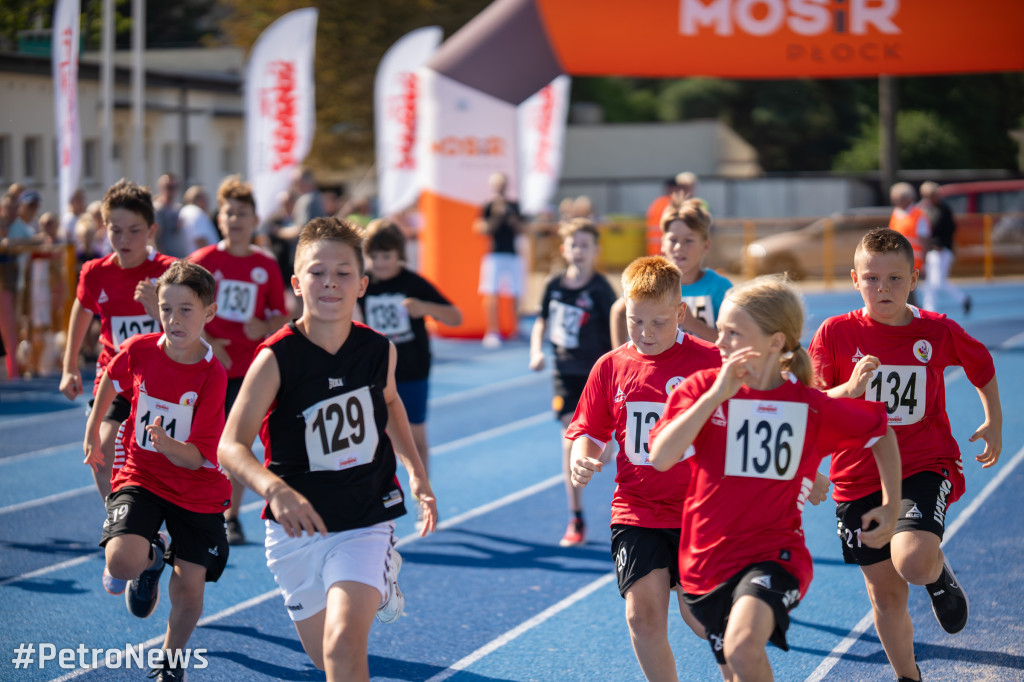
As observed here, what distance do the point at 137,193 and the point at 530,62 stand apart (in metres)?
3.95

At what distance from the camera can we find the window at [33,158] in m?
22.5

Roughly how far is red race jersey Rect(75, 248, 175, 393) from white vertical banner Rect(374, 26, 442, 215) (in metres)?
11.5

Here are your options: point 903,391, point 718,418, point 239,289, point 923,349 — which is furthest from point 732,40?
point 718,418

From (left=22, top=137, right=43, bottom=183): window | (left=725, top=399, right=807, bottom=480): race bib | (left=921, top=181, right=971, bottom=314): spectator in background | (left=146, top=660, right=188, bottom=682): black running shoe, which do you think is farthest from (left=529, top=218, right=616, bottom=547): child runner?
(left=22, top=137, right=43, bottom=183): window

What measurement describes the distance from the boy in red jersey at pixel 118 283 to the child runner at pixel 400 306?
4.69 feet

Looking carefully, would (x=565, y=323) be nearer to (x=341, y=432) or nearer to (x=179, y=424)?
(x=179, y=424)

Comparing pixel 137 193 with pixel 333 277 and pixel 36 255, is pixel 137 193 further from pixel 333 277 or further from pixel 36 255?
pixel 36 255

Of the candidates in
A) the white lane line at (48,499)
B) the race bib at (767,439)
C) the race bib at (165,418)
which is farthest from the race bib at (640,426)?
the white lane line at (48,499)

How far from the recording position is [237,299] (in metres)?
6.68

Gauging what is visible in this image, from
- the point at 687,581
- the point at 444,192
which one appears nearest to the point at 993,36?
the point at 687,581

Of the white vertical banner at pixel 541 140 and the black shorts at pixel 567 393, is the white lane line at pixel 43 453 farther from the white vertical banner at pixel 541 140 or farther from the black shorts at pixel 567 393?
the white vertical banner at pixel 541 140

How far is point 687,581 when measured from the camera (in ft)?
11.7

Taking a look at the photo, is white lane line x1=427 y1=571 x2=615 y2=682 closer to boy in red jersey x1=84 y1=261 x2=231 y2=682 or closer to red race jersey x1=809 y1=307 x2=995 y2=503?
boy in red jersey x1=84 y1=261 x2=231 y2=682

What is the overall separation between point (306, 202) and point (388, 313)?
31.4 feet
